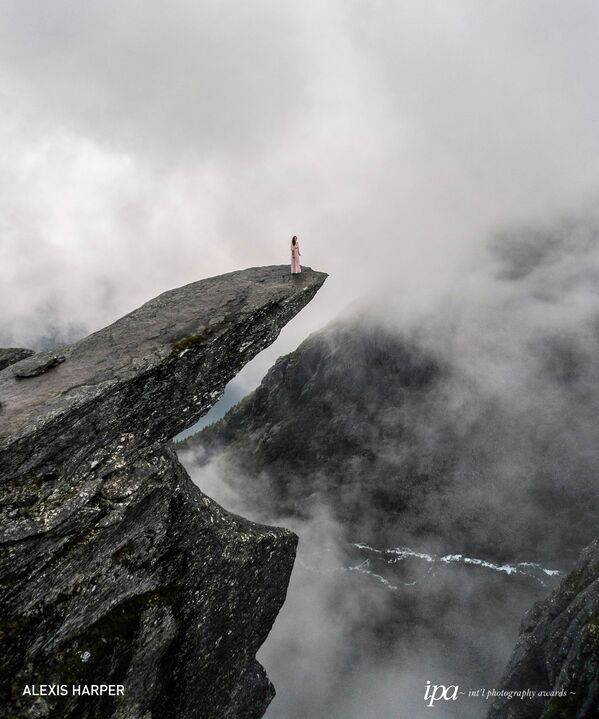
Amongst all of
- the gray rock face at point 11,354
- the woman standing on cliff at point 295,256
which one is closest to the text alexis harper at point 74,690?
the gray rock face at point 11,354

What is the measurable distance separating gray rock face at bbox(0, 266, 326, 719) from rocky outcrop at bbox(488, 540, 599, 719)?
3255cm

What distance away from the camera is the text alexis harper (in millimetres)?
22297

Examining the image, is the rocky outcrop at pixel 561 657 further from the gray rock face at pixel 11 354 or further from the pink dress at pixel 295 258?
the gray rock face at pixel 11 354

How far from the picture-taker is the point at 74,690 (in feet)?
77.0

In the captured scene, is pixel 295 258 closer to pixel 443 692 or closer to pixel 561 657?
pixel 561 657

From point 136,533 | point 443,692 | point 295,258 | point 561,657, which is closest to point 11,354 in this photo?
point 136,533

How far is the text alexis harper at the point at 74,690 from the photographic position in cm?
2230

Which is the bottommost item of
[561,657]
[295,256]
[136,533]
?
[561,657]

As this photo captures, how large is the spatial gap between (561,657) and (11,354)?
6708 centimetres

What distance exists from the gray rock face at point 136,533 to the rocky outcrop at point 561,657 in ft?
107

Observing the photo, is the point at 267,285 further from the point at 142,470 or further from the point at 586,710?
the point at 586,710

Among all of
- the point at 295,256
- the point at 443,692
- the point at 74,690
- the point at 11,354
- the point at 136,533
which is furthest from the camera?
the point at 443,692

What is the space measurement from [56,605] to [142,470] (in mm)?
7961

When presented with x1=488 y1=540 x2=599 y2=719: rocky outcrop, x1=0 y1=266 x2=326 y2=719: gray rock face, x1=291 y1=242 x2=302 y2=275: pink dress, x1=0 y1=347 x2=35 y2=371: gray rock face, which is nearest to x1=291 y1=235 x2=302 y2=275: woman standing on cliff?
x1=291 y1=242 x2=302 y2=275: pink dress
